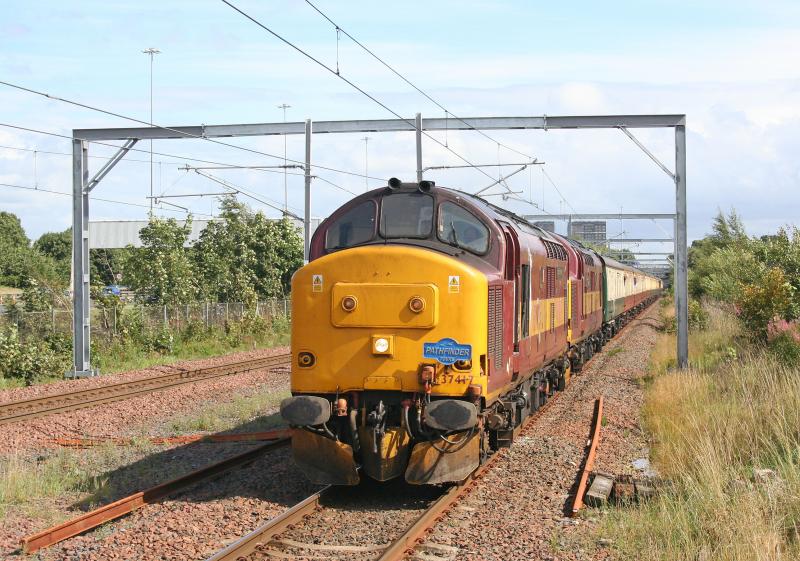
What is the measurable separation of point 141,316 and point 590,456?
20.6m

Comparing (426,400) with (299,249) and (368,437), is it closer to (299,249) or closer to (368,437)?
(368,437)

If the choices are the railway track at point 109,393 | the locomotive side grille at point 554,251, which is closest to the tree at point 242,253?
the railway track at point 109,393

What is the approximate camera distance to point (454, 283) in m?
9.66

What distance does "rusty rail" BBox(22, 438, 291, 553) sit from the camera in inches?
324

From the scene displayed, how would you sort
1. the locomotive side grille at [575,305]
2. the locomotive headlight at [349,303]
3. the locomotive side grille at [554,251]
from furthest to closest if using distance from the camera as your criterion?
1. the locomotive side grille at [575,305]
2. the locomotive side grille at [554,251]
3. the locomotive headlight at [349,303]

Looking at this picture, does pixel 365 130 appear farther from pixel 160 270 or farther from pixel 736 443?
pixel 736 443

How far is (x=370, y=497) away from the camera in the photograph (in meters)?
10.4

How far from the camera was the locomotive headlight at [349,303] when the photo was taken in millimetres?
9812

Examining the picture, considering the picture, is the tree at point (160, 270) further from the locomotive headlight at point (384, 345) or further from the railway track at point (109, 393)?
the locomotive headlight at point (384, 345)

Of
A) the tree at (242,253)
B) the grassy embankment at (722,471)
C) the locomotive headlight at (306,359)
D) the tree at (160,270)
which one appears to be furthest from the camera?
the tree at (242,253)

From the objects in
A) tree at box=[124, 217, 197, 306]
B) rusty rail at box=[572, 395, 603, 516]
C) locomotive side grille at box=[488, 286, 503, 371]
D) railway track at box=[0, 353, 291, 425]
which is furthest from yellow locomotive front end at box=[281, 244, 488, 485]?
tree at box=[124, 217, 197, 306]

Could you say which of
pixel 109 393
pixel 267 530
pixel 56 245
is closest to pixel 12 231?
pixel 56 245

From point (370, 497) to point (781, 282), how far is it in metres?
13.0

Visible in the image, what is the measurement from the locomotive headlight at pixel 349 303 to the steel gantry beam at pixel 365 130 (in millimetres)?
13972
